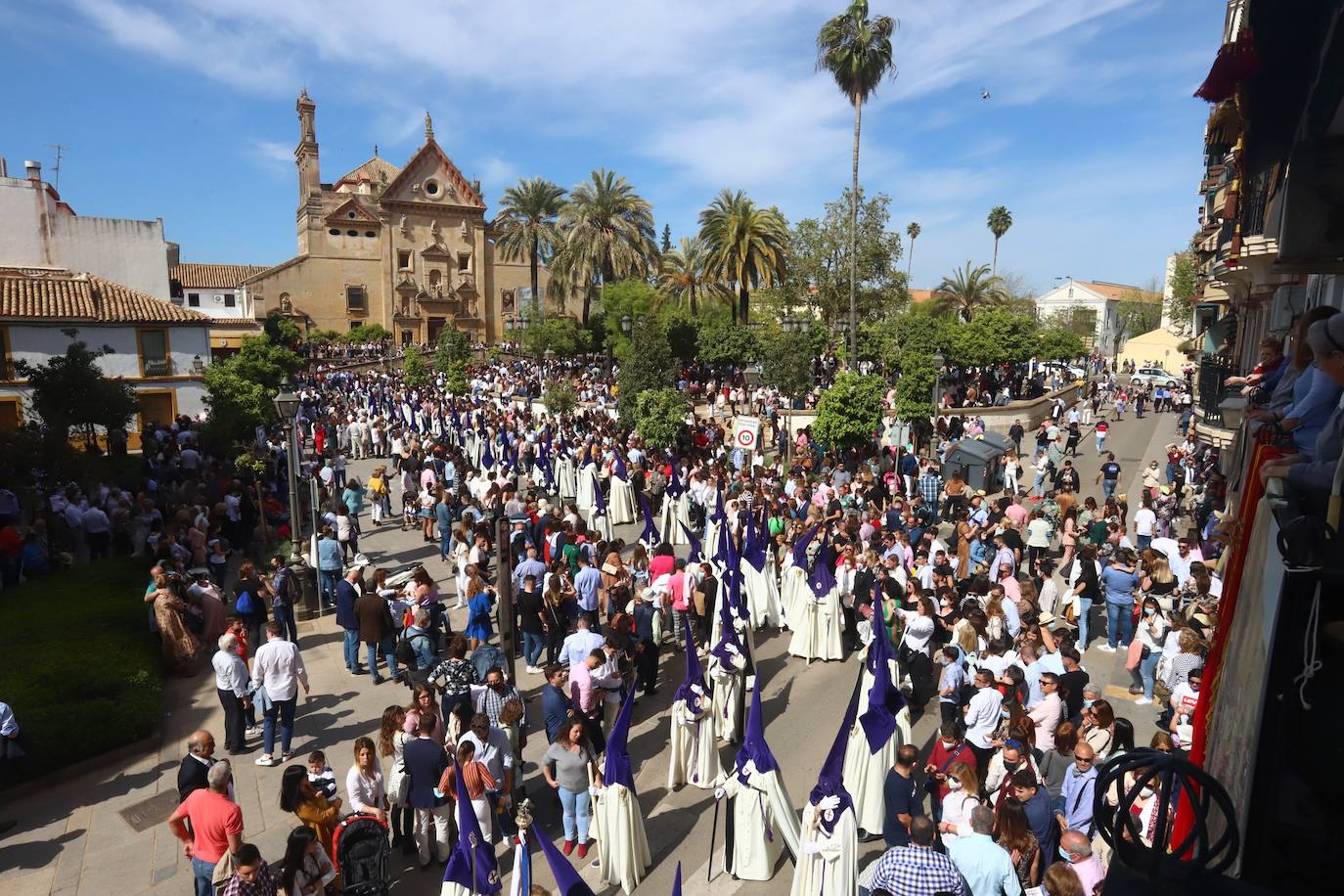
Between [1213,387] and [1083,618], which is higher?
[1213,387]

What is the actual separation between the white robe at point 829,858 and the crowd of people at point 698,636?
0.02 metres

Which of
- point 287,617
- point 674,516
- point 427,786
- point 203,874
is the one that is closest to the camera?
point 203,874

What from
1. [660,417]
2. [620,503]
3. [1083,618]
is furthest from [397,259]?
[1083,618]

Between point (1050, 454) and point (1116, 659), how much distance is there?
9.52 metres

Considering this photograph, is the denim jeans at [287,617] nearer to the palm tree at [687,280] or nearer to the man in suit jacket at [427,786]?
the man in suit jacket at [427,786]

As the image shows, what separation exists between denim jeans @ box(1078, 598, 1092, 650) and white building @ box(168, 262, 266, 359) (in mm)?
40338

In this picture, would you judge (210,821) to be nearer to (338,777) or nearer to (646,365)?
(338,777)

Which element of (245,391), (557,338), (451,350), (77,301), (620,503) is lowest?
(620,503)

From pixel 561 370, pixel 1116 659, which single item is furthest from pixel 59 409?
pixel 561 370

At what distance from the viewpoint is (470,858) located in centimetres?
551

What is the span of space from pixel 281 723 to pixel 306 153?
73087mm

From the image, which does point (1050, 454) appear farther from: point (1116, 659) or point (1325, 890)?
point (1325, 890)

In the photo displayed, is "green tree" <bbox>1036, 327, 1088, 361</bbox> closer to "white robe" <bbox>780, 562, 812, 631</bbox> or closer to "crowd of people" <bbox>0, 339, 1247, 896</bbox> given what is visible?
"crowd of people" <bbox>0, 339, 1247, 896</bbox>

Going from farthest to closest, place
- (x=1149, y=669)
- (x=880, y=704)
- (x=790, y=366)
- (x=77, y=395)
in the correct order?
(x=790, y=366)
(x=77, y=395)
(x=1149, y=669)
(x=880, y=704)
